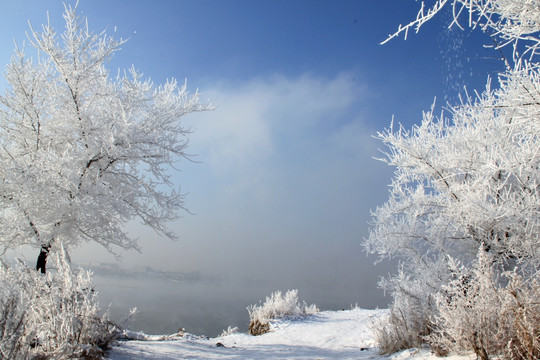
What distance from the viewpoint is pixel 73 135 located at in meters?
8.85

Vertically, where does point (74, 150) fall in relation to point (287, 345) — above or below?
above

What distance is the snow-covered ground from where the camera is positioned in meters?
5.72

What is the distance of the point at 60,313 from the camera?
4.82 metres

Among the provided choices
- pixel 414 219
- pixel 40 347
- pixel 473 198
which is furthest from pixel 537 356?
pixel 414 219

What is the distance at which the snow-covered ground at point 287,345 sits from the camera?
5.72 meters

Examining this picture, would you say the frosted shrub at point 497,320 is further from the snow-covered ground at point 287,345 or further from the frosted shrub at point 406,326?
the frosted shrub at point 406,326

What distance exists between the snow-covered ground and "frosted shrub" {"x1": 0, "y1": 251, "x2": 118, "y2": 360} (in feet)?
1.69

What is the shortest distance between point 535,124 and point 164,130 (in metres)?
8.59

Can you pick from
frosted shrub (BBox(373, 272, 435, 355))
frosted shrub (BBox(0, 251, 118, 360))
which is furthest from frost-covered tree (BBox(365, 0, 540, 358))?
frosted shrub (BBox(0, 251, 118, 360))

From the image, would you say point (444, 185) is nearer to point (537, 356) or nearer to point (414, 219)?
point (414, 219)

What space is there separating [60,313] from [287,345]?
497cm

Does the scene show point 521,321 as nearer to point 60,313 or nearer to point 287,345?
point 287,345

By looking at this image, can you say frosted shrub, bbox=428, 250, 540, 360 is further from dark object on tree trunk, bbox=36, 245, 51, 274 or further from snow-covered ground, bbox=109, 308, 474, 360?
dark object on tree trunk, bbox=36, 245, 51, 274

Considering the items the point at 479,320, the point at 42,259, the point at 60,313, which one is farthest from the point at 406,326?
the point at 42,259
